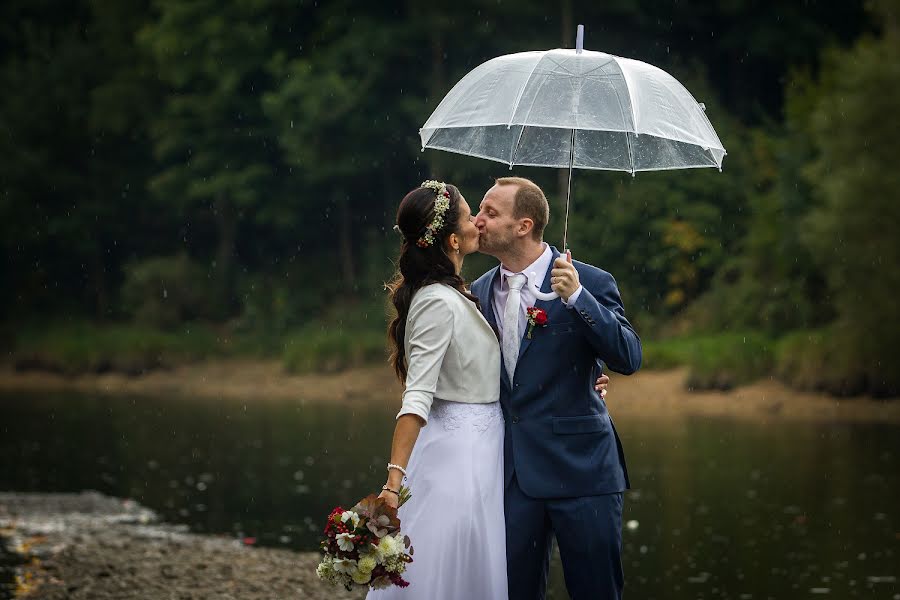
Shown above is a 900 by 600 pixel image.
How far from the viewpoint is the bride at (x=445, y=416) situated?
18.5 feet

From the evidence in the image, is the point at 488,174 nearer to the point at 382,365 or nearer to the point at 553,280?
the point at 382,365

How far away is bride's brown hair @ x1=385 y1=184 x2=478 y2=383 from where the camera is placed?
19.0 ft

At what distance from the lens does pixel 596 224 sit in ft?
113

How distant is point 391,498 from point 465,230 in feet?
3.79

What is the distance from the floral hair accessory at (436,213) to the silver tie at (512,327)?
1.61 feet

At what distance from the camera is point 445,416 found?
5.77 m

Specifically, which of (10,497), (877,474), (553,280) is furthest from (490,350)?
(877,474)

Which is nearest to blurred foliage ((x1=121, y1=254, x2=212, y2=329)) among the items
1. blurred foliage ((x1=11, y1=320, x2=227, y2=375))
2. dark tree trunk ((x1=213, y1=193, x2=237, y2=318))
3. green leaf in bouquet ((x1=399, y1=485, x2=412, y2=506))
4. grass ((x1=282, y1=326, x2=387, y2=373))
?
blurred foliage ((x1=11, y1=320, x2=227, y2=375))

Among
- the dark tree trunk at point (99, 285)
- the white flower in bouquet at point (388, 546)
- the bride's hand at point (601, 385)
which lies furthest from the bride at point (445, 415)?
the dark tree trunk at point (99, 285)

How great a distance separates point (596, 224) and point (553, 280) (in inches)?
1129

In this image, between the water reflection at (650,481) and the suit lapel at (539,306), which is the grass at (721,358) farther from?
the suit lapel at (539,306)

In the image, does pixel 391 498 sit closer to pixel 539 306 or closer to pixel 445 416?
pixel 445 416

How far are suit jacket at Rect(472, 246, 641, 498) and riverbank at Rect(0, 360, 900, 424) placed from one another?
1827cm

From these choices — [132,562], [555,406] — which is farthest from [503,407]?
[132,562]
